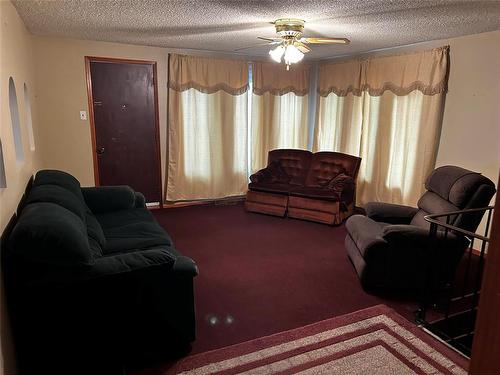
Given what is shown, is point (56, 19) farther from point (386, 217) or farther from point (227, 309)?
point (386, 217)

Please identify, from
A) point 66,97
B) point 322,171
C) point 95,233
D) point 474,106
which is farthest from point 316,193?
point 66,97

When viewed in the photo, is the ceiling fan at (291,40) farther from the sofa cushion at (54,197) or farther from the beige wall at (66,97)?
the beige wall at (66,97)

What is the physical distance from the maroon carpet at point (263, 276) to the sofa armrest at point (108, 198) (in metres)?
0.75

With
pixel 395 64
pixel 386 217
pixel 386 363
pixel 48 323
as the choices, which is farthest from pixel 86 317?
pixel 395 64

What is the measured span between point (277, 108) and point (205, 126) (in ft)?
4.07

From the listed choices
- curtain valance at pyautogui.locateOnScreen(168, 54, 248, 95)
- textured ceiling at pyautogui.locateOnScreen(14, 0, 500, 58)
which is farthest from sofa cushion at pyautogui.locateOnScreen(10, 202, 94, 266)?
curtain valance at pyautogui.locateOnScreen(168, 54, 248, 95)

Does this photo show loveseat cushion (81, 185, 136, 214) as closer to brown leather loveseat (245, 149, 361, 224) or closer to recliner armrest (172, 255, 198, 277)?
recliner armrest (172, 255, 198, 277)

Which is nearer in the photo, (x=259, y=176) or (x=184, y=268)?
(x=184, y=268)

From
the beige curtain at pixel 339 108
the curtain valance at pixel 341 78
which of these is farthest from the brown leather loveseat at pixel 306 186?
the curtain valance at pixel 341 78

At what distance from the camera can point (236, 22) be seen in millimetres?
3428

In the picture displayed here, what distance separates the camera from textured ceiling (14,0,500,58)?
2818 mm

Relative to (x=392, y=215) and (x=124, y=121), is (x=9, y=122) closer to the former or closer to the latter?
(x=124, y=121)

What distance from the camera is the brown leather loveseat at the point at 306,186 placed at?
186 inches

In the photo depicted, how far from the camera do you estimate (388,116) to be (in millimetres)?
4770
